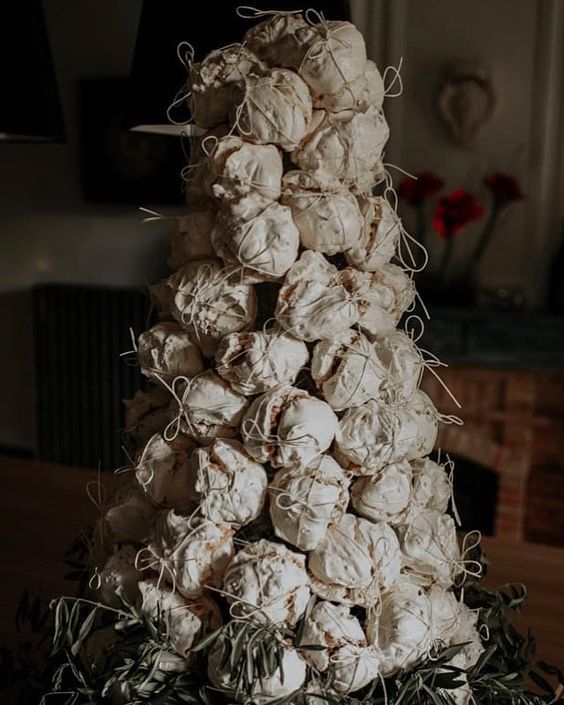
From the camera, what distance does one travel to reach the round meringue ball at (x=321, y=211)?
61 centimetres

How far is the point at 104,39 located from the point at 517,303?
7.39ft

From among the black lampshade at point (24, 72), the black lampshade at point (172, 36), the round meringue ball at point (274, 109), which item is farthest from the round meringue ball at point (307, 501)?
the black lampshade at point (24, 72)

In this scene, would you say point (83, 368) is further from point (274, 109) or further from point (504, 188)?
point (274, 109)

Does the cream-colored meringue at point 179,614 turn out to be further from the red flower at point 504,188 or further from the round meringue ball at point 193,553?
the red flower at point 504,188

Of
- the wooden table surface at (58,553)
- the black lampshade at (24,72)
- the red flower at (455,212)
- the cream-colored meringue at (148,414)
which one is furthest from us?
the red flower at (455,212)

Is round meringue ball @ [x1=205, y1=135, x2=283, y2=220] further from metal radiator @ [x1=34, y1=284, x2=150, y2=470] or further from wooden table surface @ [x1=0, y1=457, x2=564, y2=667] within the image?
metal radiator @ [x1=34, y1=284, x2=150, y2=470]

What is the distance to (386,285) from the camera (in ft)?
2.20

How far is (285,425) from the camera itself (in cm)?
58

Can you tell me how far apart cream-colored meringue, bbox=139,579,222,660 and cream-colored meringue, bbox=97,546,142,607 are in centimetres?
2

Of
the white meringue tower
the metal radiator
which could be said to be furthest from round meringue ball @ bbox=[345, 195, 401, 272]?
the metal radiator

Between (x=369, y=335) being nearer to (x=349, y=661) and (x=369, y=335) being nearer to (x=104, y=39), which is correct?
(x=349, y=661)

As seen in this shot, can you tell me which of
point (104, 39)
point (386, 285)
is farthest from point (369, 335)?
point (104, 39)

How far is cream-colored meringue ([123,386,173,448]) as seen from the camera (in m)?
0.68

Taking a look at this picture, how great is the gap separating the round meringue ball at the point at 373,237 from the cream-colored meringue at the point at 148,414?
0.58ft
